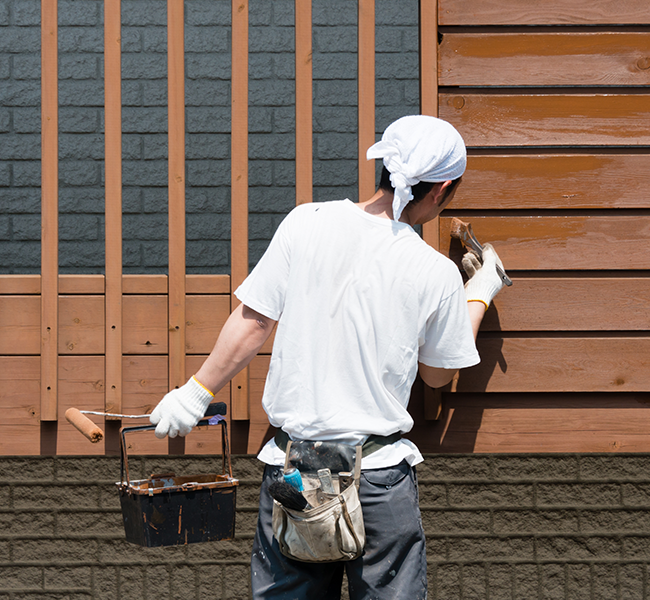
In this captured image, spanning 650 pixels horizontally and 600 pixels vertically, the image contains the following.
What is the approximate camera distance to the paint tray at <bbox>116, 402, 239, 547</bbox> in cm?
179

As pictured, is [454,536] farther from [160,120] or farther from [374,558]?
[160,120]

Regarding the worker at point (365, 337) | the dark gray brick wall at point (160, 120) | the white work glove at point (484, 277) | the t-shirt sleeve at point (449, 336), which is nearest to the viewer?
the worker at point (365, 337)

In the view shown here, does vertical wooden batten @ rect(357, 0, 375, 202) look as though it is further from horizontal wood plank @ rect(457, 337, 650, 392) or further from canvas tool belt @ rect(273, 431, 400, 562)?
canvas tool belt @ rect(273, 431, 400, 562)

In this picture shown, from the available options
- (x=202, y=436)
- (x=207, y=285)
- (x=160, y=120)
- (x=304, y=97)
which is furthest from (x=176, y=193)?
(x=160, y=120)

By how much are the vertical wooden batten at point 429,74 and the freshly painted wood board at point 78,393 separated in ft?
4.43

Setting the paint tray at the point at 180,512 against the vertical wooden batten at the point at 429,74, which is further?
the vertical wooden batten at the point at 429,74

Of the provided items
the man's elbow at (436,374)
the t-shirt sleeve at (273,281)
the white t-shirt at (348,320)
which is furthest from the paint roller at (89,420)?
the man's elbow at (436,374)

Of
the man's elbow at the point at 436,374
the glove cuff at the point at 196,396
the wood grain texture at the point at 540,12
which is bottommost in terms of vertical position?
the glove cuff at the point at 196,396

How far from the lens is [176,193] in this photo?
2748 millimetres

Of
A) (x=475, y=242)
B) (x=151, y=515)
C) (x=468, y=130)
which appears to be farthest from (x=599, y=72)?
(x=151, y=515)

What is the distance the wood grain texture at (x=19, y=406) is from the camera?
2707mm

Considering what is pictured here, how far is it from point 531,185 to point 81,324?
6.41ft

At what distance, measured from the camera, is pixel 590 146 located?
9.02ft

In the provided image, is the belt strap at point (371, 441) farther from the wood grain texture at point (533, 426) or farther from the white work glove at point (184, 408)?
the wood grain texture at point (533, 426)
